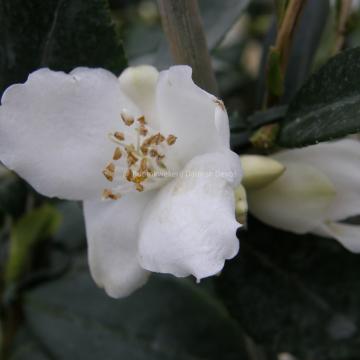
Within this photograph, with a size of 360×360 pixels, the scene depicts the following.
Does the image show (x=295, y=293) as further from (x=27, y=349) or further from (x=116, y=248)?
(x=27, y=349)

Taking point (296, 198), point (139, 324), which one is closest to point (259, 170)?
point (296, 198)

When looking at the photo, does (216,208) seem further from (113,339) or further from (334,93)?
(113,339)

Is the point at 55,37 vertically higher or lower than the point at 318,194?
higher

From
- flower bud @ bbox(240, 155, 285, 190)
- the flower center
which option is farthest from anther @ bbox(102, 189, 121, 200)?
flower bud @ bbox(240, 155, 285, 190)

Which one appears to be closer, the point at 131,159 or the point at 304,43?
the point at 131,159

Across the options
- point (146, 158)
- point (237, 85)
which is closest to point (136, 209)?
point (146, 158)

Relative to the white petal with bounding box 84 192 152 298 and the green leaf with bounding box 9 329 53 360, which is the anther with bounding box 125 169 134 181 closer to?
the white petal with bounding box 84 192 152 298
